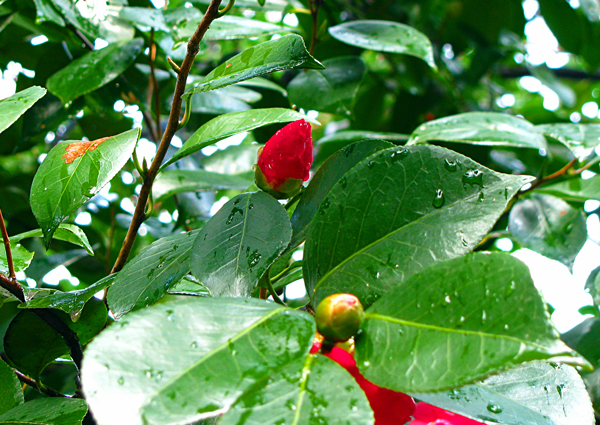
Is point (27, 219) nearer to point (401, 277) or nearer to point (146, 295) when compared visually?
point (146, 295)

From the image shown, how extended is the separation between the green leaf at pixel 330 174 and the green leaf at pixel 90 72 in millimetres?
513

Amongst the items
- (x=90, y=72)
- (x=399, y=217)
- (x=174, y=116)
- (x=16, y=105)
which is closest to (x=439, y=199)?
(x=399, y=217)

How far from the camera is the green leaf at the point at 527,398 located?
327 mm

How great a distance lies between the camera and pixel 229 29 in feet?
2.53

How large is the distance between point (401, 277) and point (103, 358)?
0.63 feet

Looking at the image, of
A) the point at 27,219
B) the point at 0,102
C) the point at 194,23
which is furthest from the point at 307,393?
the point at 27,219

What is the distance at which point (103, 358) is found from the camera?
0.81 ft

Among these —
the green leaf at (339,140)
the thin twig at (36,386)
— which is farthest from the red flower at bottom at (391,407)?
the green leaf at (339,140)

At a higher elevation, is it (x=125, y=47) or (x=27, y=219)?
(x=125, y=47)

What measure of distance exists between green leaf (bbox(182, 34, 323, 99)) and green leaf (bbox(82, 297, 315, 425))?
18 cm

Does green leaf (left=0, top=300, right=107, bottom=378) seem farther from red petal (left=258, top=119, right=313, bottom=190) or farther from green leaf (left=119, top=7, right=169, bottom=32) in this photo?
green leaf (left=119, top=7, right=169, bottom=32)

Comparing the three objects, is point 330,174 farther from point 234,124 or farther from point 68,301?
point 68,301

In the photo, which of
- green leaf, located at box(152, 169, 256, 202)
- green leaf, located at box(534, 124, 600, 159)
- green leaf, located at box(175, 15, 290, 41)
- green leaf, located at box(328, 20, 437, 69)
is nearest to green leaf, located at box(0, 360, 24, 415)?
green leaf, located at box(152, 169, 256, 202)

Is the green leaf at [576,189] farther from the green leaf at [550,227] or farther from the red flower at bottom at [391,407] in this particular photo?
the red flower at bottom at [391,407]
